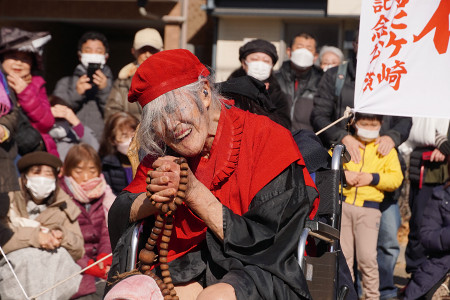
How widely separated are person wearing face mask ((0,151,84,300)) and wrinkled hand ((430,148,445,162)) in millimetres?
2996

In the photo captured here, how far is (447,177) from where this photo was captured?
7.15 m

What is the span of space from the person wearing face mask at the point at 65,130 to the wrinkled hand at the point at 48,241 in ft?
5.22

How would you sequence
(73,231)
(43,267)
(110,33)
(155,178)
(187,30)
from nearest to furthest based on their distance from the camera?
(155,178)
(43,267)
(73,231)
(187,30)
(110,33)

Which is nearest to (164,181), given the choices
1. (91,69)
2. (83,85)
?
(83,85)

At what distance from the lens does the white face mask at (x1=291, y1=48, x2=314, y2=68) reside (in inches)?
297

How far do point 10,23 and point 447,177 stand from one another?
8.15 metres

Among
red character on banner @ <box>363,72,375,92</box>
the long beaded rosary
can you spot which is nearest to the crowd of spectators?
red character on banner @ <box>363,72,375,92</box>

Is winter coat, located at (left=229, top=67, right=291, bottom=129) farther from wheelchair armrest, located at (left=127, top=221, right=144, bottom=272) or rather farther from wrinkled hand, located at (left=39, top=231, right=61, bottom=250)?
wheelchair armrest, located at (left=127, top=221, right=144, bottom=272)

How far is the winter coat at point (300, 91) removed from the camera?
7179mm

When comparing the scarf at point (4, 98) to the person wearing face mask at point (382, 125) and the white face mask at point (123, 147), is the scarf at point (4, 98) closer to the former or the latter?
the white face mask at point (123, 147)

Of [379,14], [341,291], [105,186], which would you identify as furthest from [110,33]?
[341,291]

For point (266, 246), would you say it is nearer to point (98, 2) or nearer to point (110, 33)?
point (98, 2)

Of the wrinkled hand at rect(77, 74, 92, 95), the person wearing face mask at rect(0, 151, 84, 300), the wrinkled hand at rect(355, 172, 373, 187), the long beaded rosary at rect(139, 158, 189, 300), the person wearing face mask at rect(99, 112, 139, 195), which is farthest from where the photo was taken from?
the wrinkled hand at rect(77, 74, 92, 95)

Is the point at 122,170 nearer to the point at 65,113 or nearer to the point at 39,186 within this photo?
the point at 65,113
